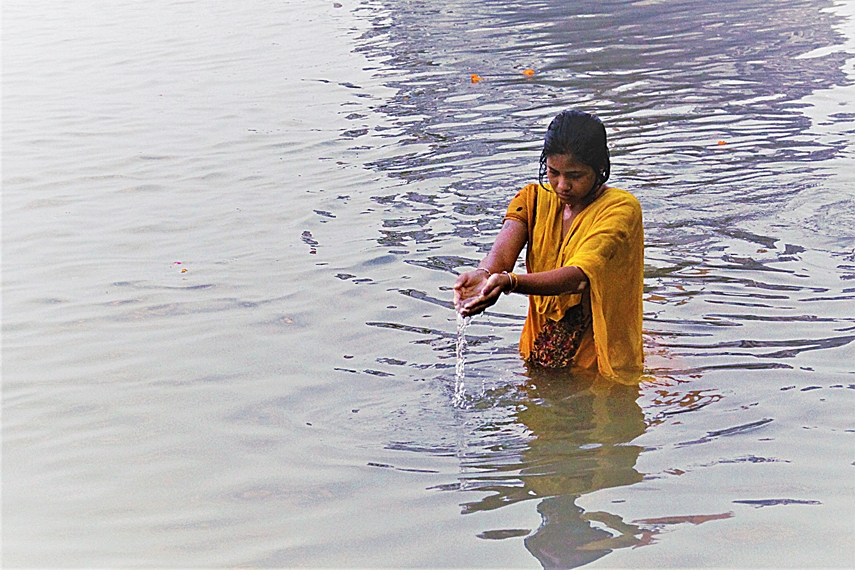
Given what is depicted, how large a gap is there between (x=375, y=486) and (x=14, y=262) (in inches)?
151

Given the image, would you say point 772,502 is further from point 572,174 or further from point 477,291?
point 572,174

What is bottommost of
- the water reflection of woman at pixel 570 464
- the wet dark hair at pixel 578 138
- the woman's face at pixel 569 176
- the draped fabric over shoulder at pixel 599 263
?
the water reflection of woman at pixel 570 464

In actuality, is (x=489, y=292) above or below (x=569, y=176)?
below

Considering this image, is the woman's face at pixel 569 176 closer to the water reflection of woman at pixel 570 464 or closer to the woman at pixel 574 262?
the woman at pixel 574 262

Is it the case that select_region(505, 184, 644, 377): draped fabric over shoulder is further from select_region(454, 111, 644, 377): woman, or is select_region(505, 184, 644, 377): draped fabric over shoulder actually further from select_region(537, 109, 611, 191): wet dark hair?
select_region(537, 109, 611, 191): wet dark hair

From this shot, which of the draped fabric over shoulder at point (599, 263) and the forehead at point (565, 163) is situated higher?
the forehead at point (565, 163)

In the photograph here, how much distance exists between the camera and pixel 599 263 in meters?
3.60

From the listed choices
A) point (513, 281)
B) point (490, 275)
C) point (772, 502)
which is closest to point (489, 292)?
point (513, 281)

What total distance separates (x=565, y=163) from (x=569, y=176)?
63 millimetres

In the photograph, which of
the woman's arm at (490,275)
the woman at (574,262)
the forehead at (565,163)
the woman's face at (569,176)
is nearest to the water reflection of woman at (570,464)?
the woman at (574,262)

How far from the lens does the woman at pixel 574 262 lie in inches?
138

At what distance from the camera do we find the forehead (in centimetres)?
355

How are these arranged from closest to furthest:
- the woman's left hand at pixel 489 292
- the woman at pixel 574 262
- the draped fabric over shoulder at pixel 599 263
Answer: the woman's left hand at pixel 489 292 < the woman at pixel 574 262 < the draped fabric over shoulder at pixel 599 263

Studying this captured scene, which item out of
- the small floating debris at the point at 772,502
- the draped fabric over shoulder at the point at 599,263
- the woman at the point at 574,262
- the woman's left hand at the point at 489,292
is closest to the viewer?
the small floating debris at the point at 772,502
